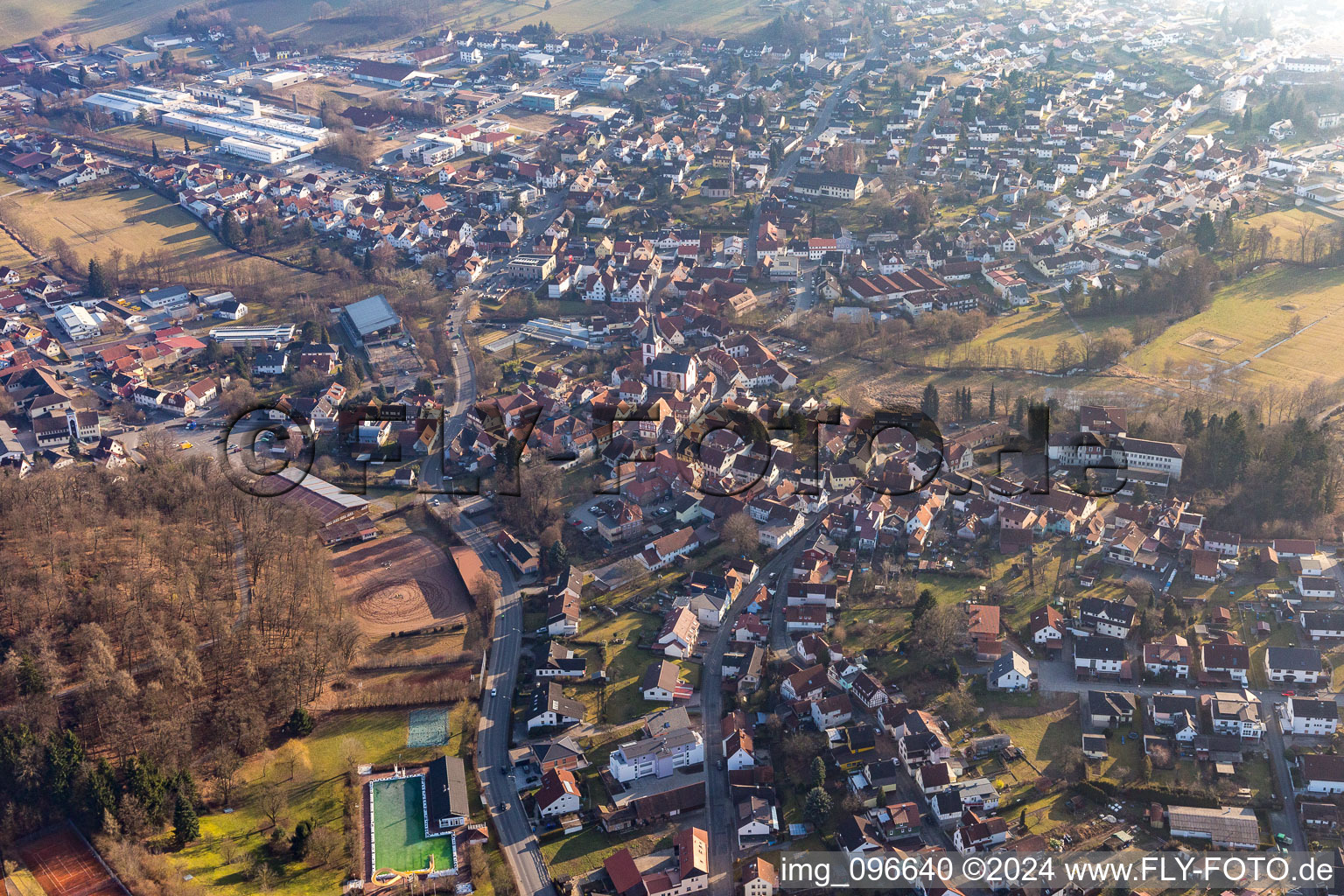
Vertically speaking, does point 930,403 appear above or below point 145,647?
above

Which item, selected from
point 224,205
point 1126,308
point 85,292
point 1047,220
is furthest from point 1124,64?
point 85,292

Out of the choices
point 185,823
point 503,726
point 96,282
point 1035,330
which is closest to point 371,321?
point 96,282

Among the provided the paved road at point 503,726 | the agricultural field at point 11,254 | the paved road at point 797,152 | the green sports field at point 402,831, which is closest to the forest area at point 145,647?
the green sports field at point 402,831

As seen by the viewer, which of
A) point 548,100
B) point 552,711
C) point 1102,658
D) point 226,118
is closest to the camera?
point 552,711

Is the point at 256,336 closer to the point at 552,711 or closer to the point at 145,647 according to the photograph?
the point at 145,647

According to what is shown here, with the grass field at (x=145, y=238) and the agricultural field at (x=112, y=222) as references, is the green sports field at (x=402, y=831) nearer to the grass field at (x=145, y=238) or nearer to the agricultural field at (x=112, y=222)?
the grass field at (x=145, y=238)

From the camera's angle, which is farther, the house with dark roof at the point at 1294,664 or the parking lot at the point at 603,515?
the parking lot at the point at 603,515
